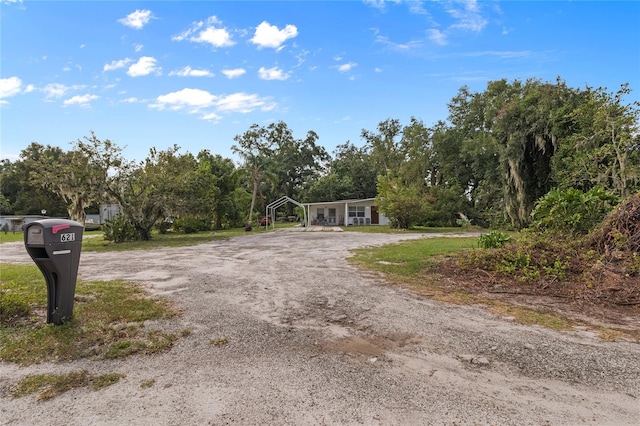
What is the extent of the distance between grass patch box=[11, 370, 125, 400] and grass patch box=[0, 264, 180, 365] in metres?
0.33

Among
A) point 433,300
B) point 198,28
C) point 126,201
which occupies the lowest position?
point 433,300

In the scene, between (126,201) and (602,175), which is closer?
(602,175)

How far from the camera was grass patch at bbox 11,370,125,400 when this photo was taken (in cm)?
234

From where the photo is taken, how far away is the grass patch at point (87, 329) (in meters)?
2.99

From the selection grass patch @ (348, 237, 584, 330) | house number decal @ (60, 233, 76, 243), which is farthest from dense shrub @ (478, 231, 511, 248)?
house number decal @ (60, 233, 76, 243)

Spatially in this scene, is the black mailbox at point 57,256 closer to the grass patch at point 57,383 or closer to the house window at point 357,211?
the grass patch at point 57,383

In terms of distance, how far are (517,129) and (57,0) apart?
17942 mm

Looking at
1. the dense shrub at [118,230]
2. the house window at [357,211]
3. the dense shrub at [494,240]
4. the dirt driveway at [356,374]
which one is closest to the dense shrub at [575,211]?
the dense shrub at [494,240]

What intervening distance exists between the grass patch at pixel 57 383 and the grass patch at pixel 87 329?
1.07 ft

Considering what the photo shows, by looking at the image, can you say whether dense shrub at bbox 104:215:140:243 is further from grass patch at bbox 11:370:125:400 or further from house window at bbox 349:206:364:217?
house window at bbox 349:206:364:217

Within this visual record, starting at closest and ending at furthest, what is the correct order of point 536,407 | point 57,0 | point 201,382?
point 536,407 → point 201,382 → point 57,0

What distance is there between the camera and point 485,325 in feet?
12.2

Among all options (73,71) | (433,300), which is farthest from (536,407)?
(73,71)

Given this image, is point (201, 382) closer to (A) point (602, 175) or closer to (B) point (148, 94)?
(B) point (148, 94)
